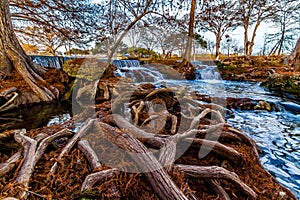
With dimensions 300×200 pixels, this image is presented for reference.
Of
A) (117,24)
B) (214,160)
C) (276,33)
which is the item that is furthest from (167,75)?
(276,33)

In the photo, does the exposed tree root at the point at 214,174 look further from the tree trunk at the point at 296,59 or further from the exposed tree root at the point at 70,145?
the tree trunk at the point at 296,59

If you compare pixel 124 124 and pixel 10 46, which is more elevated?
pixel 10 46


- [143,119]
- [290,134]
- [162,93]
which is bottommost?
[290,134]

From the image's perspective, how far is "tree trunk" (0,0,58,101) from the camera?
5.81 m

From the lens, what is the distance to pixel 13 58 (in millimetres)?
6031

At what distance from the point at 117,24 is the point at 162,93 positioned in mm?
7088

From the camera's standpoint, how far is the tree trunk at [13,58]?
581 cm

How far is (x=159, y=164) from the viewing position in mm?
1497

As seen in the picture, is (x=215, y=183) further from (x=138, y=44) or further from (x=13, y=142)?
(x=138, y=44)

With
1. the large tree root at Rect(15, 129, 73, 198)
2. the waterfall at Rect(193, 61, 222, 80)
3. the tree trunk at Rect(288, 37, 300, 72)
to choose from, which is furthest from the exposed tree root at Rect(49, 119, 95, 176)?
the tree trunk at Rect(288, 37, 300, 72)

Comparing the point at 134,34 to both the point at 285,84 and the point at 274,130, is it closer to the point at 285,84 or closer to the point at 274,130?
the point at 285,84

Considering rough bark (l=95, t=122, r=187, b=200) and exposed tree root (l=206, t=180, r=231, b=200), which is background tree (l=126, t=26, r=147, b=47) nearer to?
rough bark (l=95, t=122, r=187, b=200)

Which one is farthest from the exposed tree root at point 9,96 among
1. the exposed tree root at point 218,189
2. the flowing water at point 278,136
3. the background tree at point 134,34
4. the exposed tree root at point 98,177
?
the background tree at point 134,34

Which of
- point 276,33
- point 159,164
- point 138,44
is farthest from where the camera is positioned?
point 138,44
